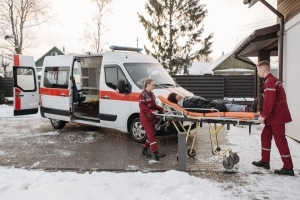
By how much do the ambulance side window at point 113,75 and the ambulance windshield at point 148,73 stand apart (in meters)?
0.24

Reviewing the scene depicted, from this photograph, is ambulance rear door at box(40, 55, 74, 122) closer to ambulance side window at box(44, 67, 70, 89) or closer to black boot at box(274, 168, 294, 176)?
ambulance side window at box(44, 67, 70, 89)

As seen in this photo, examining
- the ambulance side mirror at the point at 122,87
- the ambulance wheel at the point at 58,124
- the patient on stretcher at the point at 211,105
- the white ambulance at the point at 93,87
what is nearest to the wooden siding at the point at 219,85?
the white ambulance at the point at 93,87

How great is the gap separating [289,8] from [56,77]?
744cm

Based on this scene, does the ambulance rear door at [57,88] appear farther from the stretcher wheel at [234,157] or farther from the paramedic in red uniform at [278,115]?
the paramedic in red uniform at [278,115]

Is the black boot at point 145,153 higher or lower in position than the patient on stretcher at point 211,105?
lower

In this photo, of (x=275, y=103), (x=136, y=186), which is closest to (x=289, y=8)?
(x=275, y=103)

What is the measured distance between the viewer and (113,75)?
834 cm

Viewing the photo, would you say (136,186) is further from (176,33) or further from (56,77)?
(176,33)

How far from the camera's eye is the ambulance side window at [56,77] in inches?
378

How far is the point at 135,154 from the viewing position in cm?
685

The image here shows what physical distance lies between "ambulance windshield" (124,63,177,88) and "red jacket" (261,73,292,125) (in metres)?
3.35

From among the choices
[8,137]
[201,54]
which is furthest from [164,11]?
[8,137]

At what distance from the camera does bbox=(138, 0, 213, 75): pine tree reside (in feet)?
79.3

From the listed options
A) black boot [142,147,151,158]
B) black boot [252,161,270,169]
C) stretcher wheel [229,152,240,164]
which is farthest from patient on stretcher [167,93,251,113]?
black boot [142,147,151,158]
